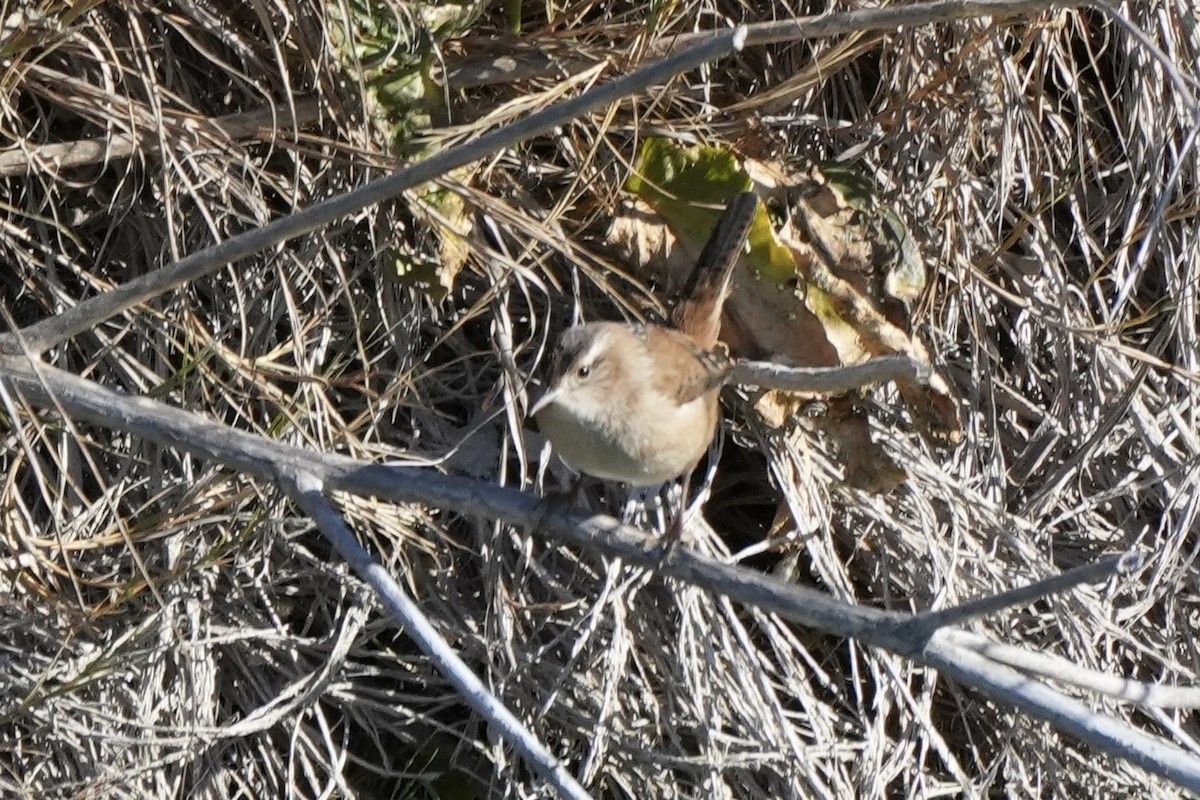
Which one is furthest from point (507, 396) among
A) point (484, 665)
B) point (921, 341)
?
point (921, 341)

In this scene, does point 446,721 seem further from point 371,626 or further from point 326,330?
point 326,330

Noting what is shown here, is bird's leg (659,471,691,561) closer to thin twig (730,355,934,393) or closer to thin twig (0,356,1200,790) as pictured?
thin twig (0,356,1200,790)

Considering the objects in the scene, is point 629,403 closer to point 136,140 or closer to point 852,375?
point 852,375

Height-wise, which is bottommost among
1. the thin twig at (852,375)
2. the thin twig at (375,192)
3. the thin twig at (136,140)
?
the thin twig at (852,375)

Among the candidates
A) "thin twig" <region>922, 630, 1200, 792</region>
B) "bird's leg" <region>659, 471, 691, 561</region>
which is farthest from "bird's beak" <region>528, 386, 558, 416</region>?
"thin twig" <region>922, 630, 1200, 792</region>

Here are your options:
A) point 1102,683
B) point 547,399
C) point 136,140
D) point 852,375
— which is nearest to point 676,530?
point 547,399

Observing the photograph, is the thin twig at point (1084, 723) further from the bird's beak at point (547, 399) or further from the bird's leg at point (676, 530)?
the bird's beak at point (547, 399)

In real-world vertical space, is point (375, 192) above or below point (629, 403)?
above

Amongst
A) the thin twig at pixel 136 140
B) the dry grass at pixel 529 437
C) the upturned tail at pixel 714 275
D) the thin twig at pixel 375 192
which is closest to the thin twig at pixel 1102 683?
the thin twig at pixel 375 192
